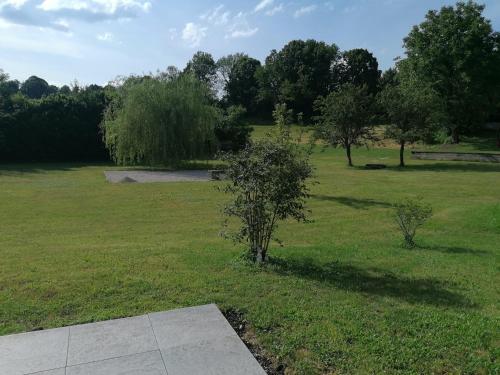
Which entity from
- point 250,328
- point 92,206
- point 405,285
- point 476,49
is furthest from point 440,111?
point 250,328

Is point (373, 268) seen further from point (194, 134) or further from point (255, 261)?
point (194, 134)

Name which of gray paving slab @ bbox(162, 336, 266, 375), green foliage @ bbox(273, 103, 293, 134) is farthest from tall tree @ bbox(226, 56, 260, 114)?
gray paving slab @ bbox(162, 336, 266, 375)

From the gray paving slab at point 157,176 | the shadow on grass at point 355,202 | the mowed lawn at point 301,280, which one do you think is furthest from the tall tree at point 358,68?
the mowed lawn at point 301,280

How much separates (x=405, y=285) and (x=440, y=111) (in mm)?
29688

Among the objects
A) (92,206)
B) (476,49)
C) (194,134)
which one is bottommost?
(92,206)

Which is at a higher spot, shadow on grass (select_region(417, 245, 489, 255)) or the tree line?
the tree line

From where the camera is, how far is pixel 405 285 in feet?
18.4

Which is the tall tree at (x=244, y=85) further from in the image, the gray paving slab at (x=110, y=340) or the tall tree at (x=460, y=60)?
the gray paving slab at (x=110, y=340)

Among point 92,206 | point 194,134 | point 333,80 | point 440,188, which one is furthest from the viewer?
point 333,80

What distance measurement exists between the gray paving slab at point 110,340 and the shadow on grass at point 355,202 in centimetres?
968

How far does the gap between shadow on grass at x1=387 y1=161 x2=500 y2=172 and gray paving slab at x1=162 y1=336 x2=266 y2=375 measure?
21427mm

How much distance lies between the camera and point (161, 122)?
77.9 feet

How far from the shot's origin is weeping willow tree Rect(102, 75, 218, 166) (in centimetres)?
2356

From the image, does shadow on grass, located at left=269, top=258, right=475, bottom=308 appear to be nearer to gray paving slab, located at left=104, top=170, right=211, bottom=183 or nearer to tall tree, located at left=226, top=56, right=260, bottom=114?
gray paving slab, located at left=104, top=170, right=211, bottom=183
